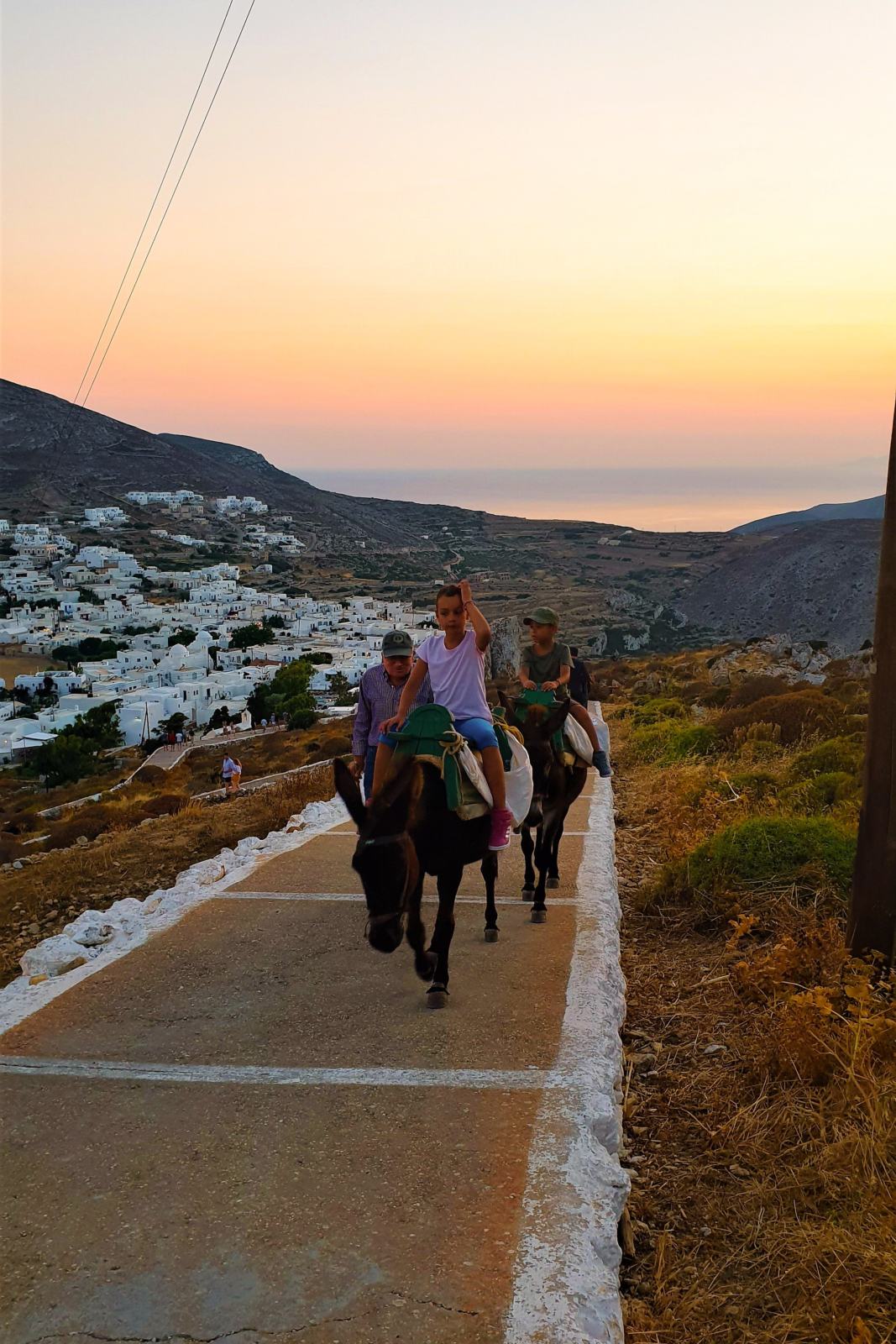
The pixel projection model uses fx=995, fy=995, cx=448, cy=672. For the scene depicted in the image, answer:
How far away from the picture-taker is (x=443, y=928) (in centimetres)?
535

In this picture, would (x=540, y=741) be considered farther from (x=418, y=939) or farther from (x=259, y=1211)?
(x=259, y=1211)

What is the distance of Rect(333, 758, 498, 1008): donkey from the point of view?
4.55 metres

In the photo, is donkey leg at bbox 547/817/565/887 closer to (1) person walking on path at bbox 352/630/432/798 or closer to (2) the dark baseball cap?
(1) person walking on path at bbox 352/630/432/798

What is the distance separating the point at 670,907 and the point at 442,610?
324 centimetres

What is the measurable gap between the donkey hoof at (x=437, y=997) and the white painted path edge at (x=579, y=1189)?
65 cm

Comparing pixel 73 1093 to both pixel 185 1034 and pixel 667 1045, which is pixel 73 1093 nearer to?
pixel 185 1034

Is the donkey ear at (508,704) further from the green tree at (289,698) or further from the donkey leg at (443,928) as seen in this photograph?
the green tree at (289,698)

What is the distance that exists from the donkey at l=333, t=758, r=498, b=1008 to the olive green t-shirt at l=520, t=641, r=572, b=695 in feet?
5.74

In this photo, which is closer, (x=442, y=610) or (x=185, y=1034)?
(x=185, y=1034)

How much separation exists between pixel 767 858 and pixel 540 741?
194cm

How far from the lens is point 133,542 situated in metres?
162

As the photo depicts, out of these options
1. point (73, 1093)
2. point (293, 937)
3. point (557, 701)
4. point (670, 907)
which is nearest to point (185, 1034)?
point (73, 1093)

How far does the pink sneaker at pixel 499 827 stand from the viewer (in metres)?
5.62

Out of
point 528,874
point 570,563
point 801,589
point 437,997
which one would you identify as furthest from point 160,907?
point 570,563
